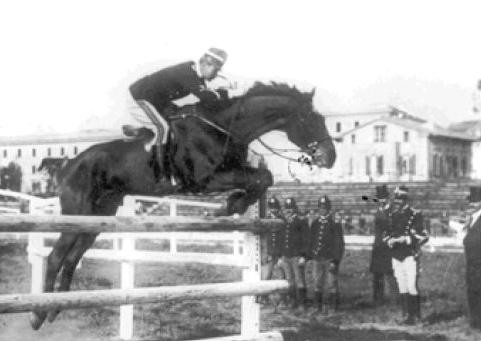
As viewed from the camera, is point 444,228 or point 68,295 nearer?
Result: point 68,295

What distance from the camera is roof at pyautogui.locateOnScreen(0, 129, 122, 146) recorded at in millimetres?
6660

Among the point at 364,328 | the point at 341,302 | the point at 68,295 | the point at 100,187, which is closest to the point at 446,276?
the point at 341,302

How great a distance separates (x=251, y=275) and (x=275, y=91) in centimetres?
172

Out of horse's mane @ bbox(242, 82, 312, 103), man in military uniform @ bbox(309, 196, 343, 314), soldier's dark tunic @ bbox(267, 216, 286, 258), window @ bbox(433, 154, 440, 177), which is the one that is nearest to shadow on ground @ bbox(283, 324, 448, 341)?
man in military uniform @ bbox(309, 196, 343, 314)

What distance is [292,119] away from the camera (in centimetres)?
481

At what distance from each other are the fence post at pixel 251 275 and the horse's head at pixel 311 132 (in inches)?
50.9

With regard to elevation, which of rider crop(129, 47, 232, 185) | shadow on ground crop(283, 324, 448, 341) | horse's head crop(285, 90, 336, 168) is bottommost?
shadow on ground crop(283, 324, 448, 341)

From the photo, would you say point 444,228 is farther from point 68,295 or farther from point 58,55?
point 68,295

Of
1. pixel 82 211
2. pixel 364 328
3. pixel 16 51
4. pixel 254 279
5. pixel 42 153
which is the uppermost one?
pixel 16 51

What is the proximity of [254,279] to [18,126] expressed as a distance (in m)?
3.67

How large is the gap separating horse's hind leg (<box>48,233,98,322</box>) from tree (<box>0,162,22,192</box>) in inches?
139

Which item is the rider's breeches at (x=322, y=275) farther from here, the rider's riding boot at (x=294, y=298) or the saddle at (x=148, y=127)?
the saddle at (x=148, y=127)

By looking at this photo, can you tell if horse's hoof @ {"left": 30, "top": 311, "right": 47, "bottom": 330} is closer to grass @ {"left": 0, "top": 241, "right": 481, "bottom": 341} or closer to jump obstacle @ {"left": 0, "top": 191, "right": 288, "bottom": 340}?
jump obstacle @ {"left": 0, "top": 191, "right": 288, "bottom": 340}

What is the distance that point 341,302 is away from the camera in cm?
780
